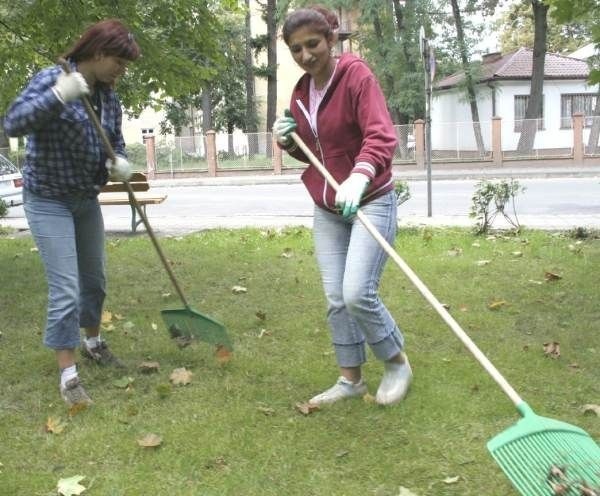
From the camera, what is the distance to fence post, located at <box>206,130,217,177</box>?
90.6 ft

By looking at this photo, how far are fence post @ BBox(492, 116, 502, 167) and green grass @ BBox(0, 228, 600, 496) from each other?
20.2 meters

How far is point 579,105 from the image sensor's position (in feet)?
108

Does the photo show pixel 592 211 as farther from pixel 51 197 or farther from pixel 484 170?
pixel 484 170

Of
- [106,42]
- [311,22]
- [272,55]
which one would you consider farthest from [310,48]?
[272,55]

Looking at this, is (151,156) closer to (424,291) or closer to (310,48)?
(310,48)

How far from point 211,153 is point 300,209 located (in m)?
14.1

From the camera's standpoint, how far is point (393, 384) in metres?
3.62

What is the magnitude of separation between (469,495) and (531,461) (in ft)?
1.26

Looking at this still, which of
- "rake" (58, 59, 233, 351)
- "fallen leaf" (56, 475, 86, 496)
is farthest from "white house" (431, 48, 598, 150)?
"fallen leaf" (56, 475, 86, 496)

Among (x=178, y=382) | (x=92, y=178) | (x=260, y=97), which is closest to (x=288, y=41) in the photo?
(x=92, y=178)

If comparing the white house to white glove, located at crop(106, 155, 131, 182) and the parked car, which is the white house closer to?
the parked car

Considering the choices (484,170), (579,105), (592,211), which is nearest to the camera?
(592,211)

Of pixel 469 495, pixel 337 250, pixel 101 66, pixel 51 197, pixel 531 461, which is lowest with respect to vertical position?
pixel 469 495

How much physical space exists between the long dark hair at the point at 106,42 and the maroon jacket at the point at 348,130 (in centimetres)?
83
